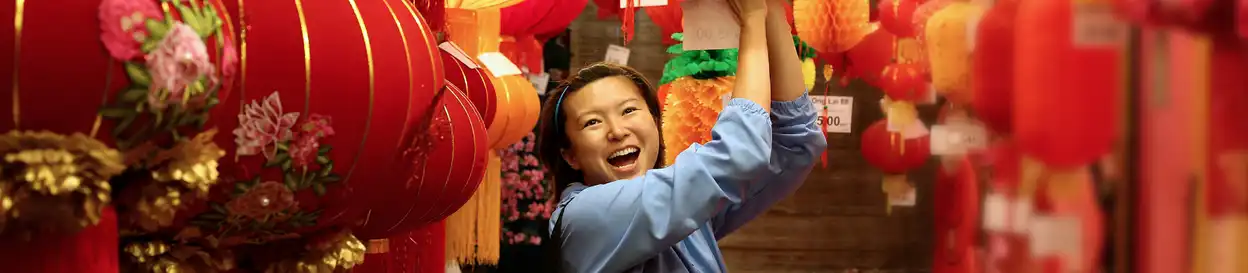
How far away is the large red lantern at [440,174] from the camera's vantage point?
74cm

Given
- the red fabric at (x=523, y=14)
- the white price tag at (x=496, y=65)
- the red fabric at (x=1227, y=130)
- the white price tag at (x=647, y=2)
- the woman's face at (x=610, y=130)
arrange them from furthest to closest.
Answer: the red fabric at (x=523, y=14)
the white price tag at (x=496, y=65)
the woman's face at (x=610, y=130)
the white price tag at (x=647, y=2)
the red fabric at (x=1227, y=130)

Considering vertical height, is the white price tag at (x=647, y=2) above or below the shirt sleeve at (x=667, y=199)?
above

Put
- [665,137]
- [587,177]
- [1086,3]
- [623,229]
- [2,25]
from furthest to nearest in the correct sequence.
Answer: [665,137] < [587,177] < [623,229] < [2,25] < [1086,3]

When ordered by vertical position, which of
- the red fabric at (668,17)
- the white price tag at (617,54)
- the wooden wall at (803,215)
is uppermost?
the red fabric at (668,17)

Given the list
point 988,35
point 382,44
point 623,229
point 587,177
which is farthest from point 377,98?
point 587,177

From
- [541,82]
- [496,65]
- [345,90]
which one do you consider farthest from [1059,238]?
[541,82]

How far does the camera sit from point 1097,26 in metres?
0.34

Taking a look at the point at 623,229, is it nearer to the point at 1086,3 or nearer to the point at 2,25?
the point at 2,25

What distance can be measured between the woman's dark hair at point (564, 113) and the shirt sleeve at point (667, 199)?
0.16 m

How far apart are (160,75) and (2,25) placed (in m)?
0.08

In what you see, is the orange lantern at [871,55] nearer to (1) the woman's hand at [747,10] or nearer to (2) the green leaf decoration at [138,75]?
(1) the woman's hand at [747,10]

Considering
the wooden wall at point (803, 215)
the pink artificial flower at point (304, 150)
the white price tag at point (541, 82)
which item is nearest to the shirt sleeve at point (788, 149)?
the pink artificial flower at point (304, 150)

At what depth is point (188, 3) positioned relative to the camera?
0.59 metres

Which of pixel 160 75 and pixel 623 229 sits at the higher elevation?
pixel 160 75
